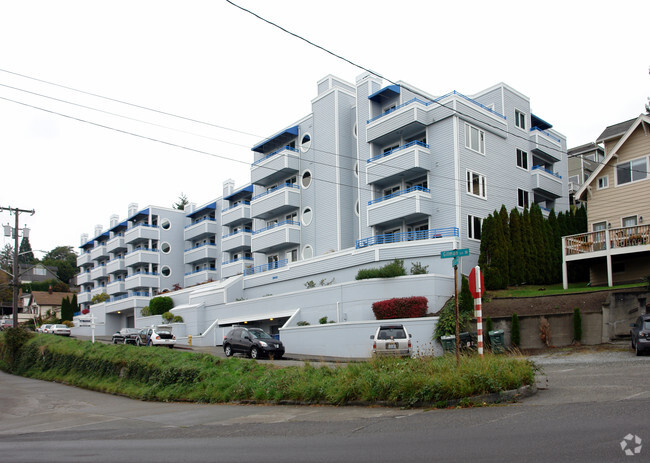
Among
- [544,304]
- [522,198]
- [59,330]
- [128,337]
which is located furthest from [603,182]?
[59,330]

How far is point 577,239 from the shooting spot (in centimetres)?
3023

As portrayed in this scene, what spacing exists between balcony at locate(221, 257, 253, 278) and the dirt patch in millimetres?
28807

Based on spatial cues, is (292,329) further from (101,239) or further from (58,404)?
(101,239)

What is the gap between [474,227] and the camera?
35625 mm

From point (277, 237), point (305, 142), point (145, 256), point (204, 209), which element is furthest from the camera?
point (145, 256)

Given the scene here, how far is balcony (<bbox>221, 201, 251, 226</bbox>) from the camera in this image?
54.0m

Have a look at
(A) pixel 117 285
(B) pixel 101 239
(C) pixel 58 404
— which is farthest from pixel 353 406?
(B) pixel 101 239

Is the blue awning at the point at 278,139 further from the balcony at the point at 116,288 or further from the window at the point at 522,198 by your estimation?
the balcony at the point at 116,288

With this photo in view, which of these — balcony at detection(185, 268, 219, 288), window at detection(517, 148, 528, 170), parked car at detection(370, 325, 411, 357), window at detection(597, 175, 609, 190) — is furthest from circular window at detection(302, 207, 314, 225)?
parked car at detection(370, 325, 411, 357)

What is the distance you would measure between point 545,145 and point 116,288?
167 feet

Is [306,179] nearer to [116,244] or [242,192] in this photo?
[242,192]

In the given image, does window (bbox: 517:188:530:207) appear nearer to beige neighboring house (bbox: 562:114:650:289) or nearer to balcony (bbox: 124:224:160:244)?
beige neighboring house (bbox: 562:114:650:289)

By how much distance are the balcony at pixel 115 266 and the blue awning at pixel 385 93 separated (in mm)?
42498

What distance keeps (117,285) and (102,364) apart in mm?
48520
